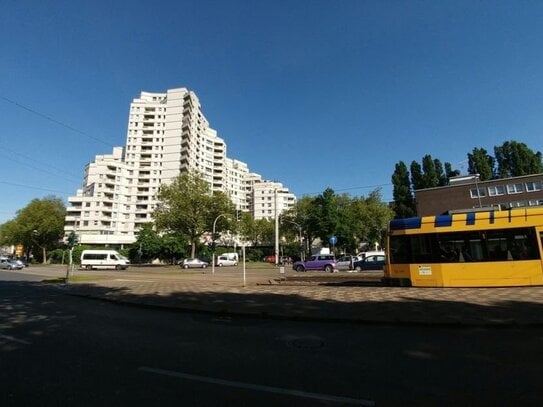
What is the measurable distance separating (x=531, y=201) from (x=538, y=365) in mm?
56784

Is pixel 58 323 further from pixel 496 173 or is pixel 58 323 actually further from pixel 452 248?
pixel 496 173

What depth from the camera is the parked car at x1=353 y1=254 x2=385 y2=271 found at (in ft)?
110

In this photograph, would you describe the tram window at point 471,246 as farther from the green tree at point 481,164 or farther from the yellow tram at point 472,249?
the green tree at point 481,164

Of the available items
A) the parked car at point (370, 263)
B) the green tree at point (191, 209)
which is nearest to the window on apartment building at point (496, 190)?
the parked car at point (370, 263)

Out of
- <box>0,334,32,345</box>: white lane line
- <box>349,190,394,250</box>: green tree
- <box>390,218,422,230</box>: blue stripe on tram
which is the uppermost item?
<box>349,190,394,250</box>: green tree

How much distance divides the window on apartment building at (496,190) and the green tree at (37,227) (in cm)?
8843

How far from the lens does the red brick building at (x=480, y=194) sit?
5216 centimetres

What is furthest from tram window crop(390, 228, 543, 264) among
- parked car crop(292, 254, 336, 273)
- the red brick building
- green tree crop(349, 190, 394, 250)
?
green tree crop(349, 190, 394, 250)

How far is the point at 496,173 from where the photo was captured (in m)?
64.9

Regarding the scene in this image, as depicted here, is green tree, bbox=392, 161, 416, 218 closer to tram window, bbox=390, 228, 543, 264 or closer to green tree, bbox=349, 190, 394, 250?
green tree, bbox=349, 190, 394, 250

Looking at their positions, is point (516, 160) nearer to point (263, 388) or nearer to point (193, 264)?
point (193, 264)

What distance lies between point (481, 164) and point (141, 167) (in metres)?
84.6

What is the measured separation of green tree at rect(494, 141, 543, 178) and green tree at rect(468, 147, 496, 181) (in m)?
1.47

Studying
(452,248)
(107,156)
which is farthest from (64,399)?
(107,156)
